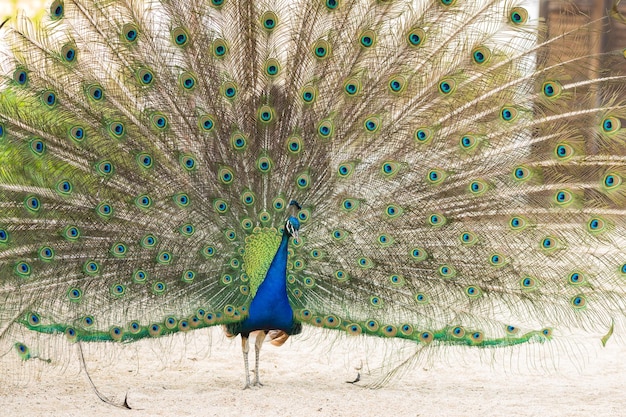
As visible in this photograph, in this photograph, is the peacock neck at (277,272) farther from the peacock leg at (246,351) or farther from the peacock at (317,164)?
the peacock leg at (246,351)

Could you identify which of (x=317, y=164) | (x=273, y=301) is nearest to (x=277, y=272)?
(x=273, y=301)

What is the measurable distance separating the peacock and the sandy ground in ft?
1.36

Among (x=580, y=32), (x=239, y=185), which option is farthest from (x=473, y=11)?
(x=239, y=185)

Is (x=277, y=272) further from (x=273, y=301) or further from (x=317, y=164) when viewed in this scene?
(x=317, y=164)

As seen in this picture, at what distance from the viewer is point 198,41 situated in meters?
4.44

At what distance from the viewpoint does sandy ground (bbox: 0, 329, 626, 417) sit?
4.56 metres

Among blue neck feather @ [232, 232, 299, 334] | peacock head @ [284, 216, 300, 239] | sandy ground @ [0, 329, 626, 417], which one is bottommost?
sandy ground @ [0, 329, 626, 417]

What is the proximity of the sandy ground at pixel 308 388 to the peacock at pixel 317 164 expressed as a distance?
1.36 ft

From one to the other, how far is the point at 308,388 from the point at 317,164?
1.46m

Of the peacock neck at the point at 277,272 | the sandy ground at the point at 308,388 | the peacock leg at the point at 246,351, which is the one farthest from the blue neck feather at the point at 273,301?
the sandy ground at the point at 308,388

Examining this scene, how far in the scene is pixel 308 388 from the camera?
5070 mm

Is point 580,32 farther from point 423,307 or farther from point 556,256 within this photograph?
point 423,307

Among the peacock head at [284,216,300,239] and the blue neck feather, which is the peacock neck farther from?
the peacock head at [284,216,300,239]

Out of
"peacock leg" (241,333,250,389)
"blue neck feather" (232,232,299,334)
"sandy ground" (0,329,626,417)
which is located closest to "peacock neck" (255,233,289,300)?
"blue neck feather" (232,232,299,334)
